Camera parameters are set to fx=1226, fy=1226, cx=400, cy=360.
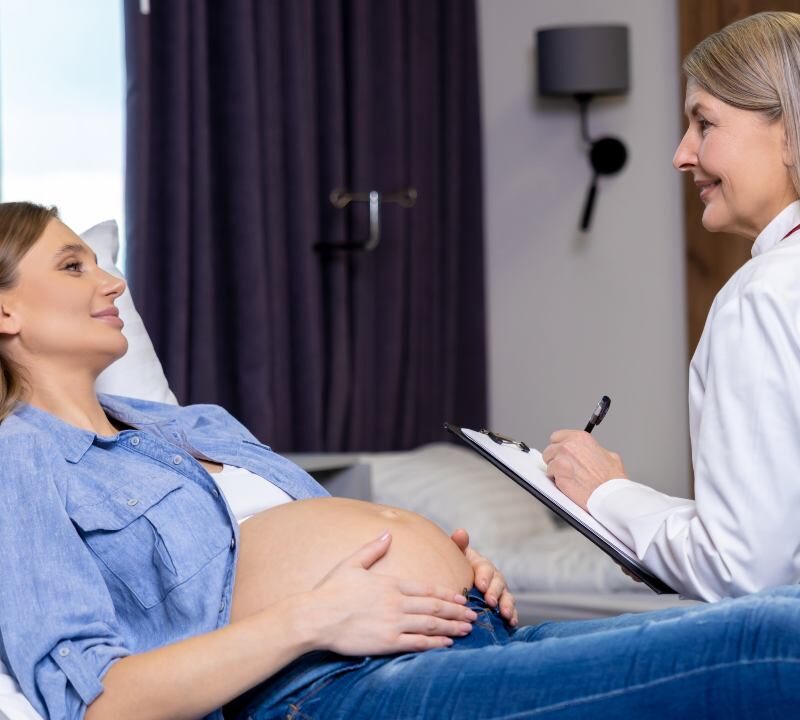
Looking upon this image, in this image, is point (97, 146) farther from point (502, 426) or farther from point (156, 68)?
point (502, 426)

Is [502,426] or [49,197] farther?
[502,426]

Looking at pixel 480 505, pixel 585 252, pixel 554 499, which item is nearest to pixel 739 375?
pixel 554 499

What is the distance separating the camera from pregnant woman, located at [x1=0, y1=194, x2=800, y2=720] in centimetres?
121

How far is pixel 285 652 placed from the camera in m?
1.30

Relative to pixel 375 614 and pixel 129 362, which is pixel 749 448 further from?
pixel 129 362

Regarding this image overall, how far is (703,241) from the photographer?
13.0 feet

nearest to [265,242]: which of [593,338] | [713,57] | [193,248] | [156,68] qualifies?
[193,248]

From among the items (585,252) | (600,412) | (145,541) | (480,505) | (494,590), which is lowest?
(480,505)

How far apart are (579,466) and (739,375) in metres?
0.31

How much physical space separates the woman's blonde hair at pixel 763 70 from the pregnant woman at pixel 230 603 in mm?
611

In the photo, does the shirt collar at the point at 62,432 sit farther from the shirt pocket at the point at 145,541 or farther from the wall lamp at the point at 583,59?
the wall lamp at the point at 583,59

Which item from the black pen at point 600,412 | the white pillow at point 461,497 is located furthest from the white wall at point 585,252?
the black pen at point 600,412

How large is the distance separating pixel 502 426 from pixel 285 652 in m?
3.19

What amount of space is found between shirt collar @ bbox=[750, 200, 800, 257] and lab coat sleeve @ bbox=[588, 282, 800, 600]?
221mm
